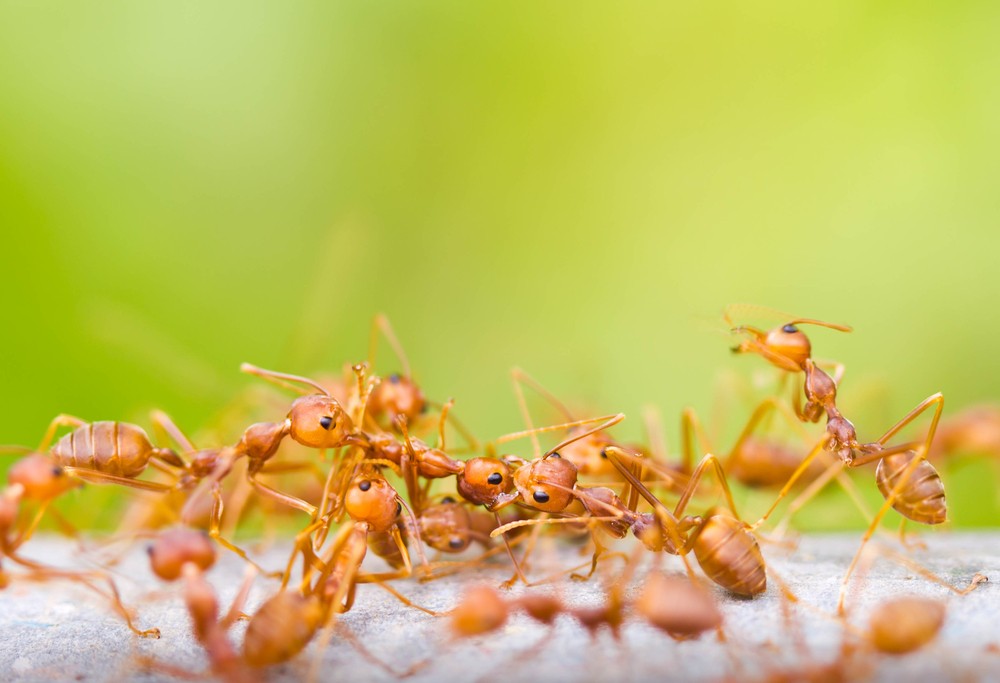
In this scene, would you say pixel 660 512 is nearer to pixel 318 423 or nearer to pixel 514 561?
pixel 514 561

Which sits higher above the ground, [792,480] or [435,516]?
[792,480]

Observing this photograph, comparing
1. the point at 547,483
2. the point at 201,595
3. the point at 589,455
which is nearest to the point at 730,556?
the point at 547,483

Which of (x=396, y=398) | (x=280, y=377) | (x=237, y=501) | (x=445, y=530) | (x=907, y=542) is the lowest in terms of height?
(x=237, y=501)

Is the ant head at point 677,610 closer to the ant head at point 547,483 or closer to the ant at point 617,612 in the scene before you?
the ant at point 617,612

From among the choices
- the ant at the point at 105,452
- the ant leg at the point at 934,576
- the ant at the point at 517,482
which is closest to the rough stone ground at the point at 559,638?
the ant leg at the point at 934,576

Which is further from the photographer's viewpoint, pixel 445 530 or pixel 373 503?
pixel 445 530

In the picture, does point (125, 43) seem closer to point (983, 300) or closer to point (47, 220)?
point (47, 220)

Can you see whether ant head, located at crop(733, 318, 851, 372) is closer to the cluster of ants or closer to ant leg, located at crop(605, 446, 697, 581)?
the cluster of ants
